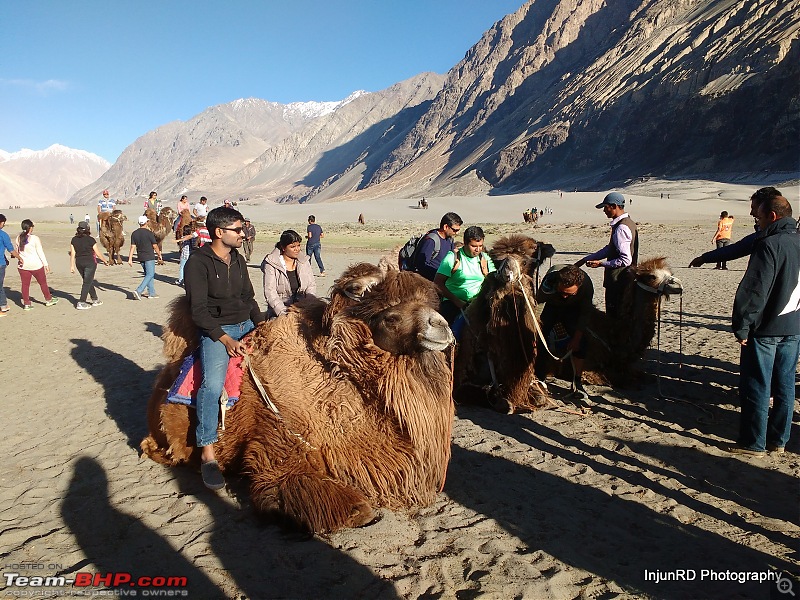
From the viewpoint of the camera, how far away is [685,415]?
17.9ft

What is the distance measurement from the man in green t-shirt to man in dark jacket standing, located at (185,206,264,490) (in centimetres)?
269

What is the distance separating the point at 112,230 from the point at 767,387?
20.7m

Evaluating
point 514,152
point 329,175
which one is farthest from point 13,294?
point 329,175

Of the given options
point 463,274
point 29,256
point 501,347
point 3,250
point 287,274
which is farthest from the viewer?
point 29,256

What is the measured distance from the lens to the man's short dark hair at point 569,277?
5.60 m

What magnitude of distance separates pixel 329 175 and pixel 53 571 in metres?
188

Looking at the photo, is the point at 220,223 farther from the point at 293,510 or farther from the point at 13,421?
the point at 13,421

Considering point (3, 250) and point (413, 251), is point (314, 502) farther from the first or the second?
point (3, 250)

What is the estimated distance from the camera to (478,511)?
147 inches

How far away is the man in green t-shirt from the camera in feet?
19.7

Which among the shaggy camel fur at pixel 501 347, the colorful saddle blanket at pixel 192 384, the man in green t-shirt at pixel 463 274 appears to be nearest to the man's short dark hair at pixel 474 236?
the man in green t-shirt at pixel 463 274

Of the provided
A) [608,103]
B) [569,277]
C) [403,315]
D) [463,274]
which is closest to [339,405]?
[403,315]

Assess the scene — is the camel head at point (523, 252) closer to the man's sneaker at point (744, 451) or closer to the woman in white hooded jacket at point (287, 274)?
the woman in white hooded jacket at point (287, 274)

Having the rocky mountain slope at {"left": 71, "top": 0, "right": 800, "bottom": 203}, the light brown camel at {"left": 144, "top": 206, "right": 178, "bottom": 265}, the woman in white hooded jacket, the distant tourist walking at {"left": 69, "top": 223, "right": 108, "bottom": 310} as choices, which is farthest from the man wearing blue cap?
the rocky mountain slope at {"left": 71, "top": 0, "right": 800, "bottom": 203}
